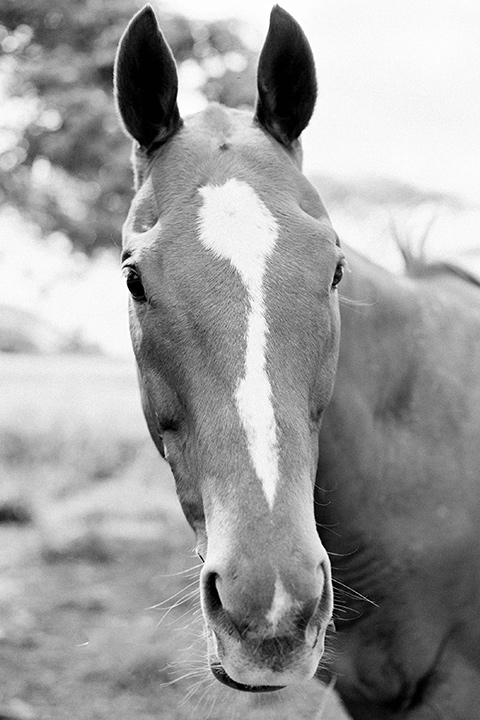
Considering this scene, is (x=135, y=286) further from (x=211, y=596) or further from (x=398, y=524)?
(x=398, y=524)

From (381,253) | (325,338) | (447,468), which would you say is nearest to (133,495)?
(381,253)

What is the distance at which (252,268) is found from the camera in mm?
2172

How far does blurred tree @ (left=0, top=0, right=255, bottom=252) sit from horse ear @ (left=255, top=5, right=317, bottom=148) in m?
9.25

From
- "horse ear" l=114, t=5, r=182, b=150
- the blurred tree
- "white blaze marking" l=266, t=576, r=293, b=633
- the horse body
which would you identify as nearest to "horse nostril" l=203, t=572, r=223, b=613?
"white blaze marking" l=266, t=576, r=293, b=633

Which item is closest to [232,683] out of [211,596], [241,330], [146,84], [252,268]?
[211,596]

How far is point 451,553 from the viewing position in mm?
2869

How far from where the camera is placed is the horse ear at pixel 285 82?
2695 mm

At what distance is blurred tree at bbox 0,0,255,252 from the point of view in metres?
12.0

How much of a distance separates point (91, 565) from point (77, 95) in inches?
295

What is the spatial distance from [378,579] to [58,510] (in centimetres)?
538

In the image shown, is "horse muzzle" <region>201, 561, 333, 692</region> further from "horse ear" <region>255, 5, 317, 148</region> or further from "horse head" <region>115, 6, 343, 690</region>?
"horse ear" <region>255, 5, 317, 148</region>

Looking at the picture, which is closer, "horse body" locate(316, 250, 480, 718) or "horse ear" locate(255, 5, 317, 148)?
"horse ear" locate(255, 5, 317, 148)

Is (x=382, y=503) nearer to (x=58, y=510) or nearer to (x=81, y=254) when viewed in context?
(x=58, y=510)

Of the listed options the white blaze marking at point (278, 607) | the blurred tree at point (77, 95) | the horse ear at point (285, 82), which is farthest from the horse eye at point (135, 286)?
the blurred tree at point (77, 95)
